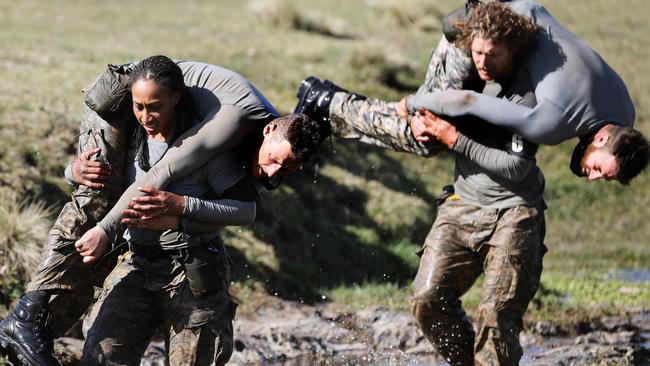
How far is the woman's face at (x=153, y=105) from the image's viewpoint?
518 centimetres

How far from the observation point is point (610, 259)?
1189 cm

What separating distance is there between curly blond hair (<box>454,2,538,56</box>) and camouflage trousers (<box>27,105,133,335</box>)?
6.02 feet

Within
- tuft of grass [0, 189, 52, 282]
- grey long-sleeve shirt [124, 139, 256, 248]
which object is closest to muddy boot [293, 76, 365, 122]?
grey long-sleeve shirt [124, 139, 256, 248]

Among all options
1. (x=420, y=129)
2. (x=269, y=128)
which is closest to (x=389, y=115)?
(x=420, y=129)

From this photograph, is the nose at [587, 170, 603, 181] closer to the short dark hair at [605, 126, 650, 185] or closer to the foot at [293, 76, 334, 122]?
the short dark hair at [605, 126, 650, 185]

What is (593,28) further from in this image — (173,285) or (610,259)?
(173,285)

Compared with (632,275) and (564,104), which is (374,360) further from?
(632,275)

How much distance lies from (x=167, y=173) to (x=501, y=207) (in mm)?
1955

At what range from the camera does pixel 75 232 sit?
5.64 meters

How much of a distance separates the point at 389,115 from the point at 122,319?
1943mm

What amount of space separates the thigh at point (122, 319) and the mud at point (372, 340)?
2.10 m

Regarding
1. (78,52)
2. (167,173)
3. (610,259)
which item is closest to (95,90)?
(167,173)

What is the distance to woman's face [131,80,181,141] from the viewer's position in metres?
5.18

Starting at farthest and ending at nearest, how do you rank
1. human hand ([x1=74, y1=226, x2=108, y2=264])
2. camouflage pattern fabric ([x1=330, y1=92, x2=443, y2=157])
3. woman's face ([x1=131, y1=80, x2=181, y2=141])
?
camouflage pattern fabric ([x1=330, y1=92, x2=443, y2=157]) < human hand ([x1=74, y1=226, x2=108, y2=264]) < woman's face ([x1=131, y1=80, x2=181, y2=141])
